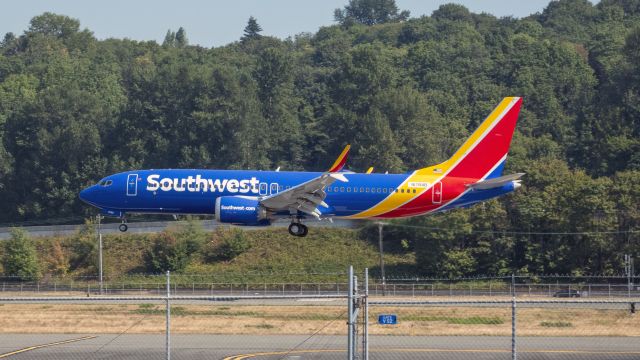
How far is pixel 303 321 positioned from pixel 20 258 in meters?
41.2

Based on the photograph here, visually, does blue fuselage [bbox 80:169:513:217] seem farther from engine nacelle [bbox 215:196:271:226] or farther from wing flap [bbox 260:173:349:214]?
engine nacelle [bbox 215:196:271:226]

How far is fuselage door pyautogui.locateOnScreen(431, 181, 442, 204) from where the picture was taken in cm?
5759

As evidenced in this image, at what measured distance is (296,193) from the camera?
2153 inches

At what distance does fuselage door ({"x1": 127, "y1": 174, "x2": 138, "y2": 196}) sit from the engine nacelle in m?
4.81

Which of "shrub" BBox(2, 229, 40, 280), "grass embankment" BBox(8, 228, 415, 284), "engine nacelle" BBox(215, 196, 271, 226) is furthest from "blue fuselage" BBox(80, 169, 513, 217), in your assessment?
"shrub" BBox(2, 229, 40, 280)

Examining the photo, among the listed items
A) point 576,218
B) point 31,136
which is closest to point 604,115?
point 576,218

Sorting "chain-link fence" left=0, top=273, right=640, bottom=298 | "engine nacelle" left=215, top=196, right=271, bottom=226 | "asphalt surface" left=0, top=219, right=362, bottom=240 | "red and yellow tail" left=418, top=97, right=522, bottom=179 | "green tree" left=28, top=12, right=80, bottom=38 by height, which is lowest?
"chain-link fence" left=0, top=273, right=640, bottom=298

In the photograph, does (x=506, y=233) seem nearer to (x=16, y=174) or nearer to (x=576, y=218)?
(x=576, y=218)

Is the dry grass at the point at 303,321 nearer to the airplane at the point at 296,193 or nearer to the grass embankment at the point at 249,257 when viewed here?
the airplane at the point at 296,193

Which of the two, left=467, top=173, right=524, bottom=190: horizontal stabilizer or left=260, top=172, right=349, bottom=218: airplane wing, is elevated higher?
left=467, top=173, right=524, bottom=190: horizontal stabilizer

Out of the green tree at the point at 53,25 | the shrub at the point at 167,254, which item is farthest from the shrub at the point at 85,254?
the green tree at the point at 53,25

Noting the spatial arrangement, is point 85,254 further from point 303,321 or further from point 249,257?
point 303,321

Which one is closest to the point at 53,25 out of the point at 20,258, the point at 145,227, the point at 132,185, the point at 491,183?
the point at 145,227

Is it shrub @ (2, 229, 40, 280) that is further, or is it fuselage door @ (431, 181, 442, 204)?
shrub @ (2, 229, 40, 280)
